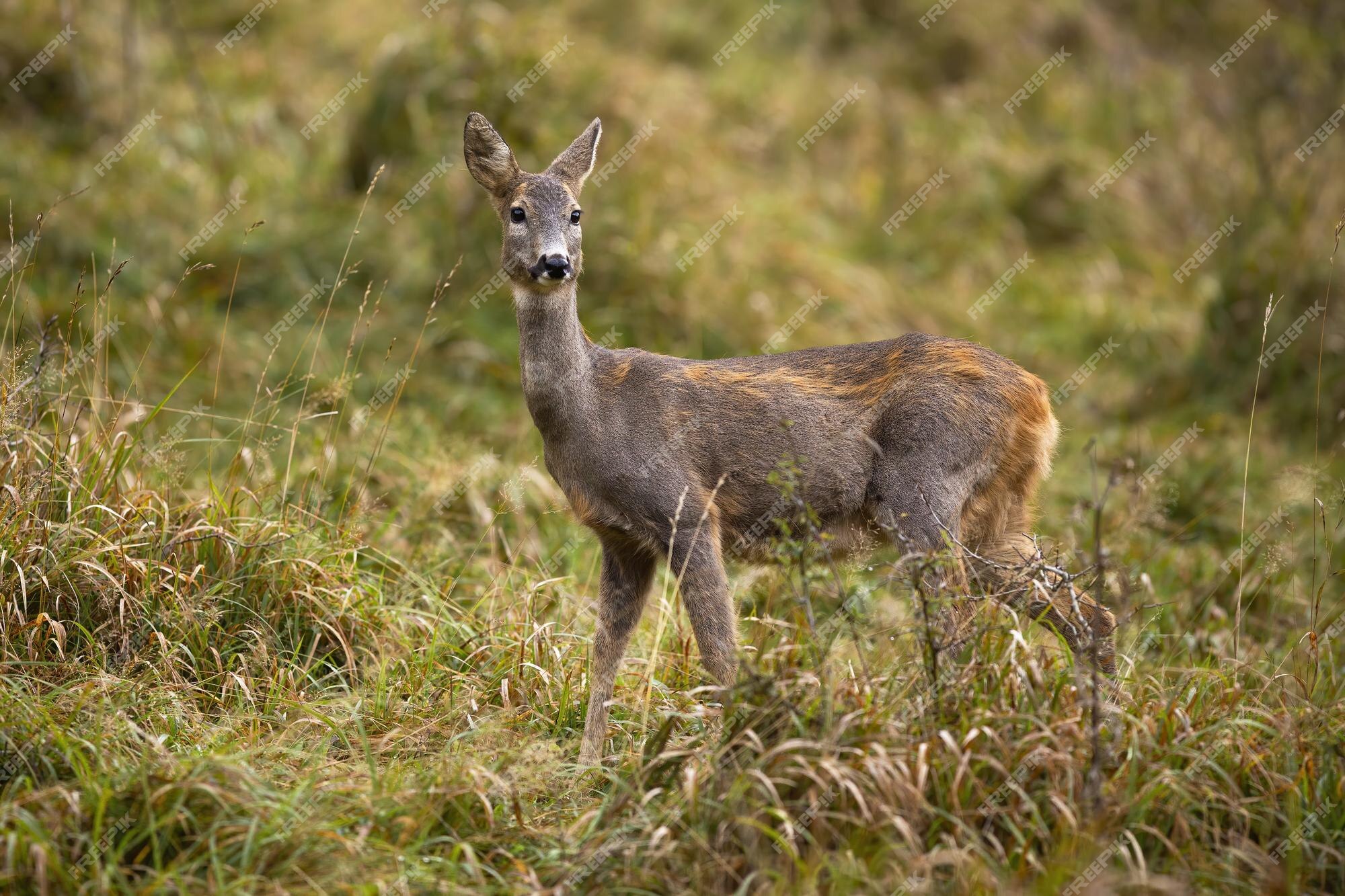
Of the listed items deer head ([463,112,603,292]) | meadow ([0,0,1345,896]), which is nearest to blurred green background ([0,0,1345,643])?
meadow ([0,0,1345,896])

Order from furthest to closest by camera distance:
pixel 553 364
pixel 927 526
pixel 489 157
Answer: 1. pixel 489 157
2. pixel 553 364
3. pixel 927 526

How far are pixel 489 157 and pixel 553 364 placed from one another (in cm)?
98

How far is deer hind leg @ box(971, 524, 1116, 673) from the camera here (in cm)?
441

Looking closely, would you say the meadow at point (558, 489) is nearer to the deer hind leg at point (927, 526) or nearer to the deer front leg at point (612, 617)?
the deer front leg at point (612, 617)

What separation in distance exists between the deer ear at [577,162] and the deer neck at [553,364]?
1.69 feet

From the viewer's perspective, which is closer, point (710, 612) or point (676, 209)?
point (710, 612)

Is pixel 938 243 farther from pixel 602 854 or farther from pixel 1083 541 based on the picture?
pixel 602 854

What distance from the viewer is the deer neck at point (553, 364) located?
5.09 metres

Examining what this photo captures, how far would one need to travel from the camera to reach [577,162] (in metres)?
5.46

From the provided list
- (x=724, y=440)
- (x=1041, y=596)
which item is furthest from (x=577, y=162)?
(x=1041, y=596)

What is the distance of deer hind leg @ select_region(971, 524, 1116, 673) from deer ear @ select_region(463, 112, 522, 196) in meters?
2.50

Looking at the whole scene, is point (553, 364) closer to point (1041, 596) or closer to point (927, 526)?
point (927, 526)

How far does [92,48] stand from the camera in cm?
1080

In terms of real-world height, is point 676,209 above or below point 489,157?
below
